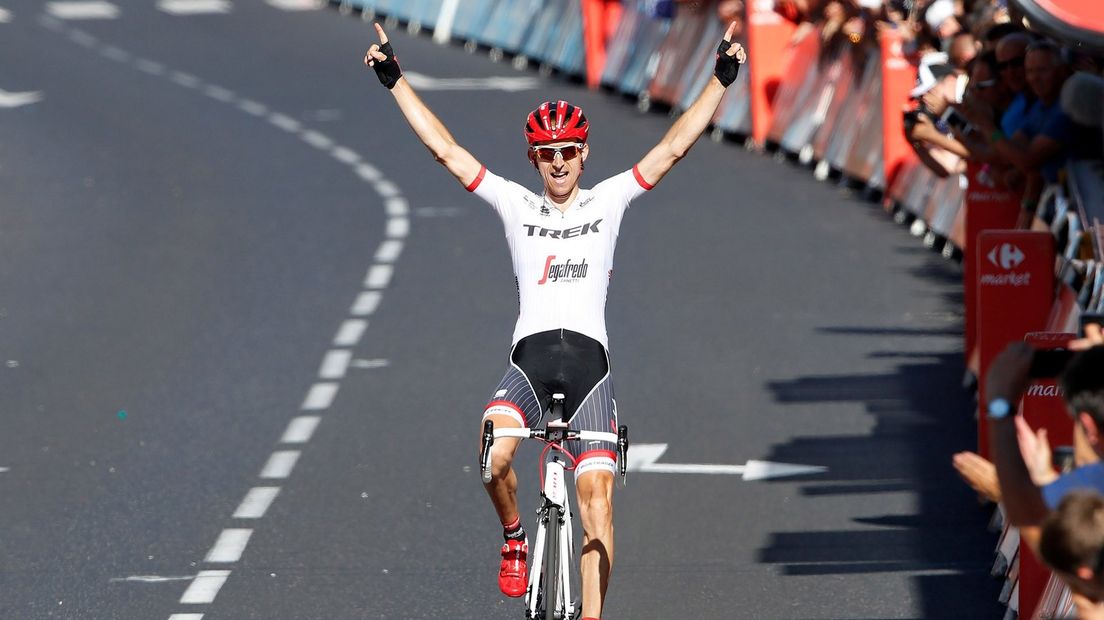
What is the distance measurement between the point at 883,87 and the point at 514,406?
1251 cm

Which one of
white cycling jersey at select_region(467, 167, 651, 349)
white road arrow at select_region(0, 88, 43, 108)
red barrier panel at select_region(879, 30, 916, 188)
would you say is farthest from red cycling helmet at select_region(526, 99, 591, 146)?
white road arrow at select_region(0, 88, 43, 108)

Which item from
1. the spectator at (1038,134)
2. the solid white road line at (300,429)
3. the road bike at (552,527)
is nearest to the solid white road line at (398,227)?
the solid white road line at (300,429)

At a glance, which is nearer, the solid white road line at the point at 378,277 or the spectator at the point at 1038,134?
the spectator at the point at 1038,134

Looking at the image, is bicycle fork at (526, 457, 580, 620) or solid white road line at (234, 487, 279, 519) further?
solid white road line at (234, 487, 279, 519)

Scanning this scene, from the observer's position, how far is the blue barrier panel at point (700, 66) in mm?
26516

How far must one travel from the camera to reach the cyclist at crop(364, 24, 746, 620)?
30.6ft

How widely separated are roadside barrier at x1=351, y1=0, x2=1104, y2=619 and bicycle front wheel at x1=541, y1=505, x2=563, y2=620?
2.01m

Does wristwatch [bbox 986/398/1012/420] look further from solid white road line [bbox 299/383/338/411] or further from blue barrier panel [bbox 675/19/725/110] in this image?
blue barrier panel [bbox 675/19/725/110]

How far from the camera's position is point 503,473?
30.2 feet

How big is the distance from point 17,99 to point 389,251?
13370 millimetres

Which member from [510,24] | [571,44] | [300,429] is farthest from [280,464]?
[510,24]

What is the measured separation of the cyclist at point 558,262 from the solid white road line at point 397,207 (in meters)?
12.7

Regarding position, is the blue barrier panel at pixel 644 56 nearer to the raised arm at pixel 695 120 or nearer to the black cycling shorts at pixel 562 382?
the raised arm at pixel 695 120

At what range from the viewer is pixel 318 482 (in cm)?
1287
